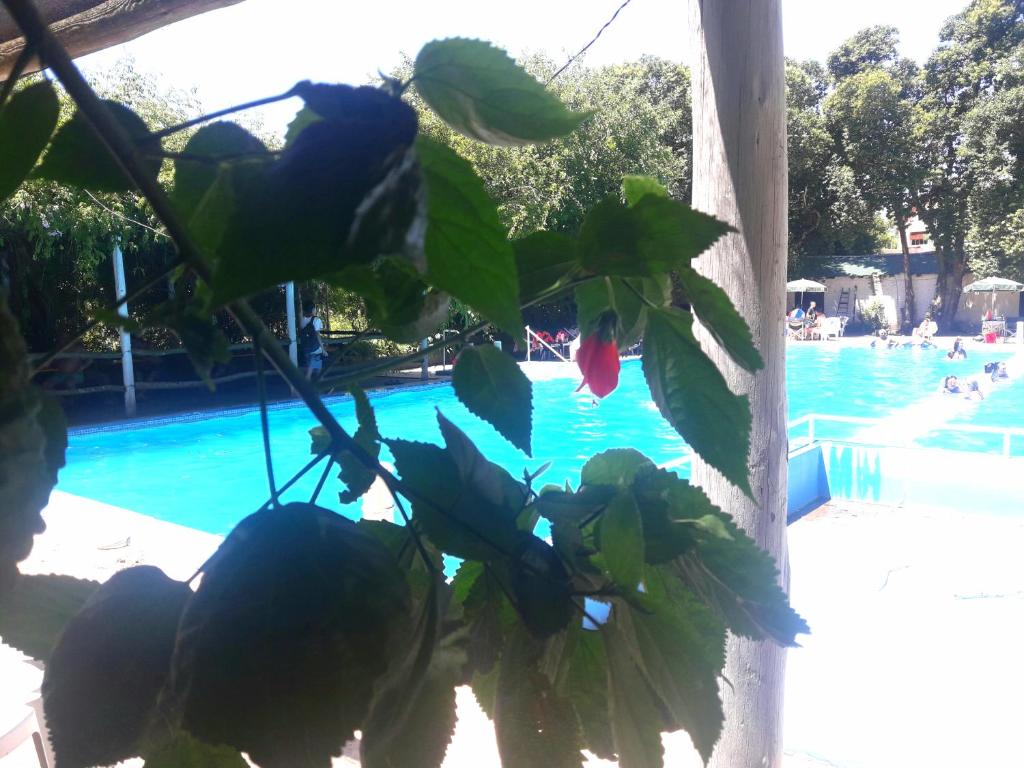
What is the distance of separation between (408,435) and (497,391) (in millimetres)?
4292

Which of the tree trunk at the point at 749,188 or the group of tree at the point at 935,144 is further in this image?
the group of tree at the point at 935,144

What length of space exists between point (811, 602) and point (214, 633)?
3959 millimetres

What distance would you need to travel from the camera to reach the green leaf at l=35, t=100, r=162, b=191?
297 millimetres

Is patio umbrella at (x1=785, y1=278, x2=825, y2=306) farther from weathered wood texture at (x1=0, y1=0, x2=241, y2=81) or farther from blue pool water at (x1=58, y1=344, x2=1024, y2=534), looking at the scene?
weathered wood texture at (x1=0, y1=0, x2=241, y2=81)

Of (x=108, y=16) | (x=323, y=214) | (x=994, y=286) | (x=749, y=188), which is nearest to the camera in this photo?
(x=323, y=214)

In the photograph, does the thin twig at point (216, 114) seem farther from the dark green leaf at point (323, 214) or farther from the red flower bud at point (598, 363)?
the red flower bud at point (598, 363)

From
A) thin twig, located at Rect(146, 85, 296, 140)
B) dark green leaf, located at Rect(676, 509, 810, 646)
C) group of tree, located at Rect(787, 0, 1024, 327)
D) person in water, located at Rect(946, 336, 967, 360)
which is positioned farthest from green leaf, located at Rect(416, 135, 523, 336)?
group of tree, located at Rect(787, 0, 1024, 327)

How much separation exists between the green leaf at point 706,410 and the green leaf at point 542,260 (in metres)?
0.06

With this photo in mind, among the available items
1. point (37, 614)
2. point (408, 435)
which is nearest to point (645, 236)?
point (37, 614)

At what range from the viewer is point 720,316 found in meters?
0.34

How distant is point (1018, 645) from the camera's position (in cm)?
321

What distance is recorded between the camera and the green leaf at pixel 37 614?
0.91 ft

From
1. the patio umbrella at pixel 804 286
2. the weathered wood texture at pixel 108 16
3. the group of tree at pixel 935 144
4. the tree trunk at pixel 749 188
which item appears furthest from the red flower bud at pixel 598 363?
the group of tree at pixel 935 144

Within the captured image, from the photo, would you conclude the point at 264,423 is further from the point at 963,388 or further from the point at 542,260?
the point at 963,388
